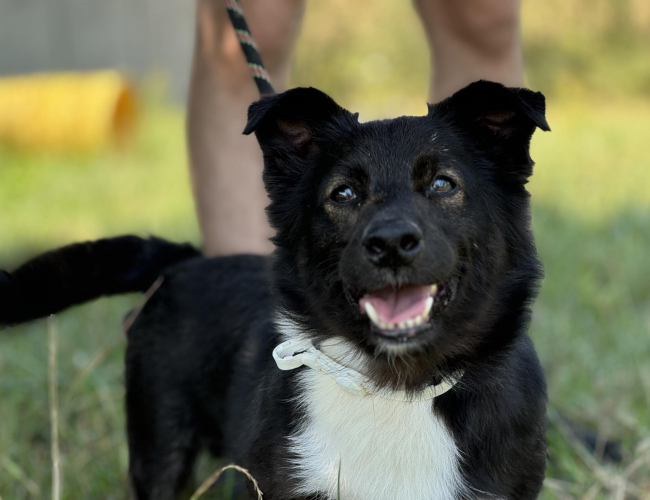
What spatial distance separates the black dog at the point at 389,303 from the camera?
2318 mm

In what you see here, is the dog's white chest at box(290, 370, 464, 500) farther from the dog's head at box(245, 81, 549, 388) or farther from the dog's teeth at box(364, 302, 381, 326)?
the dog's teeth at box(364, 302, 381, 326)

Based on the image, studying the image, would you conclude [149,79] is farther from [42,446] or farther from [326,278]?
[326,278]

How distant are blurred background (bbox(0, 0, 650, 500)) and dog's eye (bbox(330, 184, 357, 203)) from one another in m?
1.17

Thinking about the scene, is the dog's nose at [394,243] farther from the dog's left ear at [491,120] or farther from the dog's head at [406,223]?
the dog's left ear at [491,120]

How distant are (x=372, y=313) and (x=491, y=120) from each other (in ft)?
2.63

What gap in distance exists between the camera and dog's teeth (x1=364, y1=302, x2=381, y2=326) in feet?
7.50

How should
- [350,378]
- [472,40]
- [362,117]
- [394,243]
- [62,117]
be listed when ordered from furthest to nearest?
1. [362,117]
2. [62,117]
3. [472,40]
4. [350,378]
5. [394,243]

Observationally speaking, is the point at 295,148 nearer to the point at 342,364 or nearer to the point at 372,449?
the point at 342,364

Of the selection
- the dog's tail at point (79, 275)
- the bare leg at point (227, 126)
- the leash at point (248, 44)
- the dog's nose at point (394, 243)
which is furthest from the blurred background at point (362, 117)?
the dog's nose at point (394, 243)

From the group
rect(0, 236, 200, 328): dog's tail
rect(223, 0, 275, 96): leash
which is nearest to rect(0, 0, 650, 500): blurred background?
rect(0, 236, 200, 328): dog's tail

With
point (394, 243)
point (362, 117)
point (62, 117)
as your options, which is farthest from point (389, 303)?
point (362, 117)

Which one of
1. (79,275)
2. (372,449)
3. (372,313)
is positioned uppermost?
(372,313)

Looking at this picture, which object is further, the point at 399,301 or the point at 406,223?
the point at 399,301

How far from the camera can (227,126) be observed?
11.9 feet
